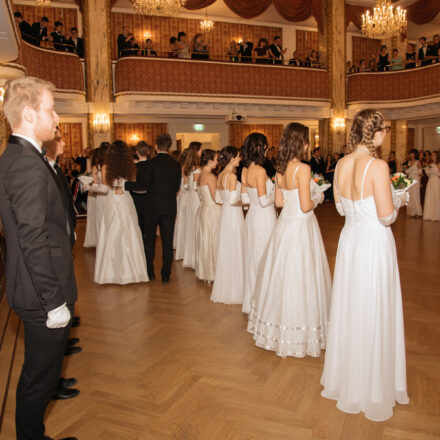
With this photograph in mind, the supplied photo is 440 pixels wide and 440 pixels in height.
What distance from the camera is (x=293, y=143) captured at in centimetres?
361

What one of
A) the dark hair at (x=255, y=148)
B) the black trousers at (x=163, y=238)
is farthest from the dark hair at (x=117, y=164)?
the dark hair at (x=255, y=148)

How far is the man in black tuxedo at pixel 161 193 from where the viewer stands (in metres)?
5.79

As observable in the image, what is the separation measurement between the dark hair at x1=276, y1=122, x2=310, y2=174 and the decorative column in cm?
1054

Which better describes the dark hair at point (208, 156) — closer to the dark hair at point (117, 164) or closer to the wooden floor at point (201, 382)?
the dark hair at point (117, 164)

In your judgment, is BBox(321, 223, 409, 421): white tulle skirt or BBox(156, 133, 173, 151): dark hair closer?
BBox(321, 223, 409, 421): white tulle skirt

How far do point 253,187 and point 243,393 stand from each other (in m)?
2.01

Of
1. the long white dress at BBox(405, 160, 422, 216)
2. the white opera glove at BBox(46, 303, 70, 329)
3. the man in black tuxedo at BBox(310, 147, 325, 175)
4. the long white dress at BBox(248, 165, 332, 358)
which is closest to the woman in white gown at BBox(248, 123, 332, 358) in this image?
the long white dress at BBox(248, 165, 332, 358)

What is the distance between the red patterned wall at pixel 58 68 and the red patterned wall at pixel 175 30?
3.55 m

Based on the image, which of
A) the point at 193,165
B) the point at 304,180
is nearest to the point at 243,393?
the point at 304,180

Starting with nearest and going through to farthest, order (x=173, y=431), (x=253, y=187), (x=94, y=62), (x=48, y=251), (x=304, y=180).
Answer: (x=48, y=251)
(x=173, y=431)
(x=304, y=180)
(x=253, y=187)
(x=94, y=62)

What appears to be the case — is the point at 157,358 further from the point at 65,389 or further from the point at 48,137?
the point at 48,137

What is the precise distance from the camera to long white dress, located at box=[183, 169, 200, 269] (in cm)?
678

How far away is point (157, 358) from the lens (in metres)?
3.69

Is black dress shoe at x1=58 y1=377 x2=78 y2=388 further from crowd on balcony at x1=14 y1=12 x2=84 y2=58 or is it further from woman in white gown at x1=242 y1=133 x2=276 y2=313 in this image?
crowd on balcony at x1=14 y1=12 x2=84 y2=58
